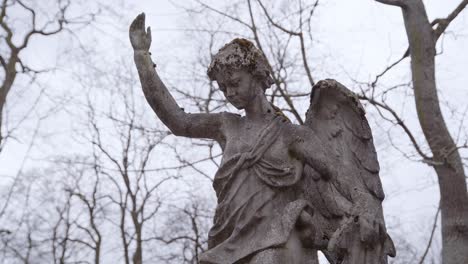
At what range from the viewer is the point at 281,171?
4.08 meters

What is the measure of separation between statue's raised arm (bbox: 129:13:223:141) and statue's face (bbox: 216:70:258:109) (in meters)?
0.22

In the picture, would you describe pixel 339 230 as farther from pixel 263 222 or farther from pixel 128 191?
pixel 128 191

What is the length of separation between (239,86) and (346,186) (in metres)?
0.98

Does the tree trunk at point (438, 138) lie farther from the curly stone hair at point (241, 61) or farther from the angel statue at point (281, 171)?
the curly stone hair at point (241, 61)

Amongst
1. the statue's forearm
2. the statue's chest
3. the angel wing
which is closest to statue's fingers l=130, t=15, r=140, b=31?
the statue's forearm

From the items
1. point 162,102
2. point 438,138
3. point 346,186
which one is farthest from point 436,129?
point 162,102

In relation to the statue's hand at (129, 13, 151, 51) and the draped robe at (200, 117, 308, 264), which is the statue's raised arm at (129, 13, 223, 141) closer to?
the statue's hand at (129, 13, 151, 51)

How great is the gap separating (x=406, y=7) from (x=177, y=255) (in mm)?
10326

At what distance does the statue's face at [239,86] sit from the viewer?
14.3 ft

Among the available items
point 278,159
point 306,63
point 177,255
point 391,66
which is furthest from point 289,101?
point 278,159

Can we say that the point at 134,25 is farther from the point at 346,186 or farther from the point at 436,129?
the point at 436,129

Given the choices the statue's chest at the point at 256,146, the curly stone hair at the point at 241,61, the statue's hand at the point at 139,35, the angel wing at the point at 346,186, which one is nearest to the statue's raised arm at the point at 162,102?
the statue's hand at the point at 139,35

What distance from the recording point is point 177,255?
19.0 metres

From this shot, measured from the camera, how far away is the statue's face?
171 inches
